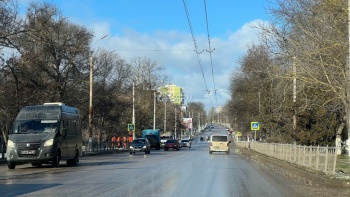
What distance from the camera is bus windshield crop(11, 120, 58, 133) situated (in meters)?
24.1

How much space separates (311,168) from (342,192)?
8.99 metres

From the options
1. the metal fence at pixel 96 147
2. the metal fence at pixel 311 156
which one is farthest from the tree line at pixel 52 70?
the metal fence at pixel 311 156

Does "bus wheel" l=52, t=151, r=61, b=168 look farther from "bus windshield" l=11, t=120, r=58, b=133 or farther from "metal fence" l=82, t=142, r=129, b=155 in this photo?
"metal fence" l=82, t=142, r=129, b=155

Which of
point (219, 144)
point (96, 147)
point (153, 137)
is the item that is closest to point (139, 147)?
point (96, 147)

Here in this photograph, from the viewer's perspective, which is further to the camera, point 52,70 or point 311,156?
point 52,70

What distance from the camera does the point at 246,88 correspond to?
69375 mm

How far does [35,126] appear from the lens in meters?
24.3

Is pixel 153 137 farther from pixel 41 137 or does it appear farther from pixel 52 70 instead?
pixel 41 137

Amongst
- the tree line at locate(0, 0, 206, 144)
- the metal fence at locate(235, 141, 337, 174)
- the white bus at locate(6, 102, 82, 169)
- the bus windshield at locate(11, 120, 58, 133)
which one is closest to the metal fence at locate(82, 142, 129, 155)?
the tree line at locate(0, 0, 206, 144)

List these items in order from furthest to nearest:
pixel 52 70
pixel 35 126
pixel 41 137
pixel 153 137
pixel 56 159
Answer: pixel 153 137
pixel 52 70
pixel 35 126
pixel 56 159
pixel 41 137

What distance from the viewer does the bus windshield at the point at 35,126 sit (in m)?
24.1

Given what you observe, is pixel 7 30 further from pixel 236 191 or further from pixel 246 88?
pixel 246 88

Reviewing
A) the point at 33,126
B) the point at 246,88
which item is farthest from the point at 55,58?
the point at 246,88

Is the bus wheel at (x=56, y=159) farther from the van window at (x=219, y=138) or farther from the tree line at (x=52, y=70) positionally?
the van window at (x=219, y=138)
